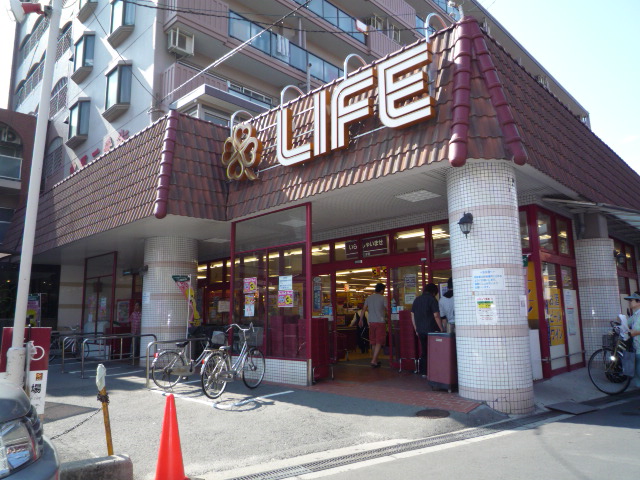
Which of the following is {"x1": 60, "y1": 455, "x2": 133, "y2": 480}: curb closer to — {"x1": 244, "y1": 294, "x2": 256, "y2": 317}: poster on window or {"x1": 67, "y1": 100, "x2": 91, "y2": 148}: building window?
{"x1": 244, "y1": 294, "x2": 256, "y2": 317}: poster on window

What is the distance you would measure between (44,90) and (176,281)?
720cm

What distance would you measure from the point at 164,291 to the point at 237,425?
22.7 ft

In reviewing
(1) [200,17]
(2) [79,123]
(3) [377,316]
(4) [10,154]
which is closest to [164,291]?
(3) [377,316]

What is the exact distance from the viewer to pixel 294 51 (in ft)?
66.7

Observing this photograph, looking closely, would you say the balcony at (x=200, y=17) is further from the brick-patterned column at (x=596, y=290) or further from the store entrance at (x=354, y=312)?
the brick-patterned column at (x=596, y=290)

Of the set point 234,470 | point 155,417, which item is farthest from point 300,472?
point 155,417

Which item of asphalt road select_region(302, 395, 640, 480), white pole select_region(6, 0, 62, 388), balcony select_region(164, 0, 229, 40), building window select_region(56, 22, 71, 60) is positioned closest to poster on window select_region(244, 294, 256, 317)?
white pole select_region(6, 0, 62, 388)

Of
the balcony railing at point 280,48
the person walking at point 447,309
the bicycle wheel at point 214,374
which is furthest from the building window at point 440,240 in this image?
the balcony railing at point 280,48

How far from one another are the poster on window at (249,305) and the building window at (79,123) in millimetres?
14024

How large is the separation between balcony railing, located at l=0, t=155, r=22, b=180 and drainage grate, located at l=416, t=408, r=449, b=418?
22.9 meters

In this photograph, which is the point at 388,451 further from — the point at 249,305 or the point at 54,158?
the point at 54,158

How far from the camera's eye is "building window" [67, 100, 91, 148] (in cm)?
2058

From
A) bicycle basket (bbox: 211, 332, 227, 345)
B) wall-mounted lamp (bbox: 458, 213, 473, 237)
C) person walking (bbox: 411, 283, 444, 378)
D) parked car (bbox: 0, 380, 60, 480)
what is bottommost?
parked car (bbox: 0, 380, 60, 480)

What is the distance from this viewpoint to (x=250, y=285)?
36.0 ft
